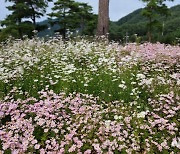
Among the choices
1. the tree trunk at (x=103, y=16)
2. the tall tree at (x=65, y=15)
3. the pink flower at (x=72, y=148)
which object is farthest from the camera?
the tall tree at (x=65, y=15)

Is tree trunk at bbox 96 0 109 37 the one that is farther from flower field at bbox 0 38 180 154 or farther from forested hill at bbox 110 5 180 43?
flower field at bbox 0 38 180 154

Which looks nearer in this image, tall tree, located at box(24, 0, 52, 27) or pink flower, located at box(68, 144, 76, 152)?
pink flower, located at box(68, 144, 76, 152)

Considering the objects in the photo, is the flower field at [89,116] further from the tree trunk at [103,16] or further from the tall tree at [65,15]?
the tall tree at [65,15]

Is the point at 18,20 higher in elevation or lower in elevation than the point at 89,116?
higher

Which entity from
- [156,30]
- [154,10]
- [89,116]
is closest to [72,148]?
[89,116]

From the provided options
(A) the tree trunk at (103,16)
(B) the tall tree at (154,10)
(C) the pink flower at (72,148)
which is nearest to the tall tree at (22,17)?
(B) the tall tree at (154,10)

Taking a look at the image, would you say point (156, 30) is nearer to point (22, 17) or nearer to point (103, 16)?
point (22, 17)

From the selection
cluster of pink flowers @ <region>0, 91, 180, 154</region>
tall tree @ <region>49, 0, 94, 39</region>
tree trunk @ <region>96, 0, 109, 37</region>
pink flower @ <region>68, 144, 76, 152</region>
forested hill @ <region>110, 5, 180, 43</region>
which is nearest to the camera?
pink flower @ <region>68, 144, 76, 152</region>

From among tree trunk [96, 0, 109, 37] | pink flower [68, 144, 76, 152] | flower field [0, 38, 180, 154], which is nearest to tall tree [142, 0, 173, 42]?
tree trunk [96, 0, 109, 37]

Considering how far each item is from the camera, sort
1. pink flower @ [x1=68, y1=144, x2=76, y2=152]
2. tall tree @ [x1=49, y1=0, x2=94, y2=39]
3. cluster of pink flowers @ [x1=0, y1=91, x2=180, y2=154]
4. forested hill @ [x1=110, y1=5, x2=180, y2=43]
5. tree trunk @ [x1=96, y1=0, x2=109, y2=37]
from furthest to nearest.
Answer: tall tree @ [x1=49, y1=0, x2=94, y2=39], forested hill @ [x1=110, y1=5, x2=180, y2=43], tree trunk @ [x1=96, y1=0, x2=109, y2=37], cluster of pink flowers @ [x1=0, y1=91, x2=180, y2=154], pink flower @ [x1=68, y1=144, x2=76, y2=152]

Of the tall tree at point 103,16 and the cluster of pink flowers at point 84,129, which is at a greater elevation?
the tall tree at point 103,16

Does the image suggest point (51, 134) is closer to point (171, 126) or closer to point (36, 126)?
point (36, 126)

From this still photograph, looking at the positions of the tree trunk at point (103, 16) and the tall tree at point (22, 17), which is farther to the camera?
the tall tree at point (22, 17)

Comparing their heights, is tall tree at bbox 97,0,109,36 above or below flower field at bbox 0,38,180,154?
above
